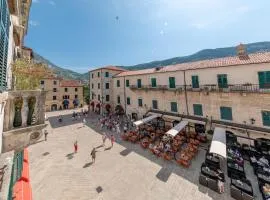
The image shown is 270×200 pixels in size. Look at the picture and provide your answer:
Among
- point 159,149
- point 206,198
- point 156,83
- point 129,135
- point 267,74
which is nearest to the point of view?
point 206,198

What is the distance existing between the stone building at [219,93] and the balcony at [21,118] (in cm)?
1719

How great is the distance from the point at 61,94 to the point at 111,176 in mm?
41581

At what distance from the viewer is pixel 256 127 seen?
47.1 ft

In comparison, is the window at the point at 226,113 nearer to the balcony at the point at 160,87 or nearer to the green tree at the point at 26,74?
the balcony at the point at 160,87

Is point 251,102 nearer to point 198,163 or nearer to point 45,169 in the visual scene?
point 198,163

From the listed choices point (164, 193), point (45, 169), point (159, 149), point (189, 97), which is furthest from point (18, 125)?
point (189, 97)

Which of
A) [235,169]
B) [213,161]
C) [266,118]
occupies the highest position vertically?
[266,118]

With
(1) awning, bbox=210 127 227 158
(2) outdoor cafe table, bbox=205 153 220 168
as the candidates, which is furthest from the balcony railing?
(2) outdoor cafe table, bbox=205 153 220 168

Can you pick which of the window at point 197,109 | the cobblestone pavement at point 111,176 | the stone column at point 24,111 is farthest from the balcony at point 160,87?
the stone column at point 24,111

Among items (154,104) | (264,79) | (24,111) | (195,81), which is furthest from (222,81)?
(24,111)

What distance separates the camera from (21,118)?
452 cm

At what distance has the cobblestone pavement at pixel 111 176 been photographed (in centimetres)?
941

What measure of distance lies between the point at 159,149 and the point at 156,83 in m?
12.3

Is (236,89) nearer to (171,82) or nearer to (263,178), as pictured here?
(171,82)
